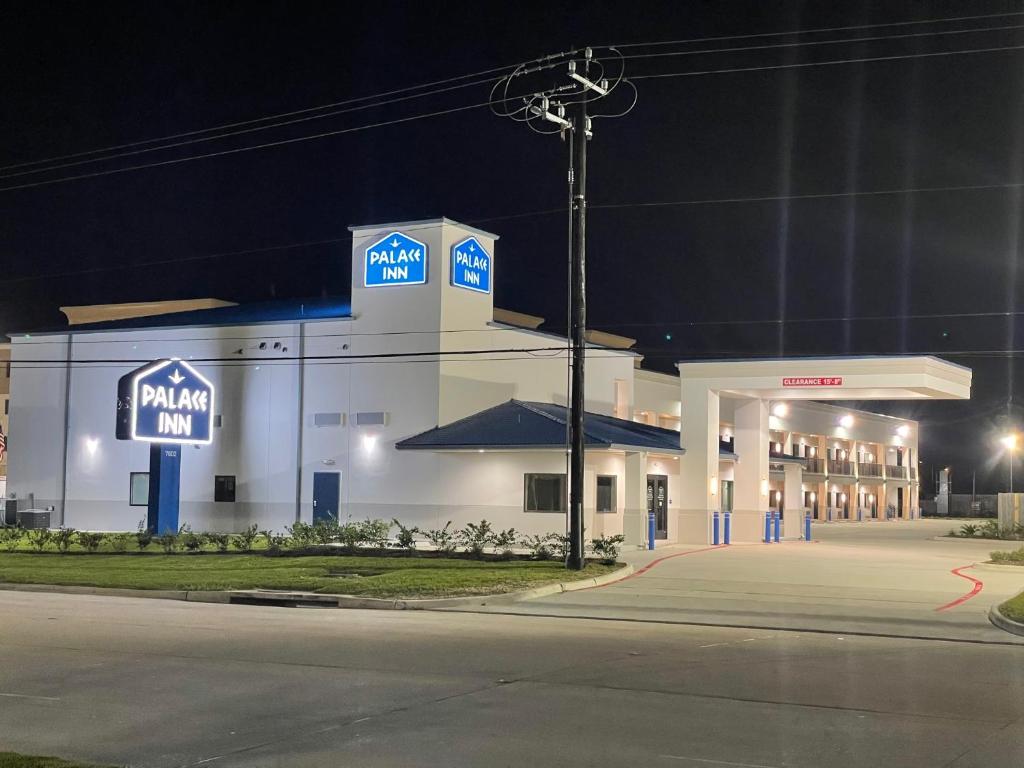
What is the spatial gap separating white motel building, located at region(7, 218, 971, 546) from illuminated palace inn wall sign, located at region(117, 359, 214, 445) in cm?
57

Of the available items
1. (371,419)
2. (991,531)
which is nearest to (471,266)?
(371,419)

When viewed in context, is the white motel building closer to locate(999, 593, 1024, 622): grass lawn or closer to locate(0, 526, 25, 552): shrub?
locate(0, 526, 25, 552): shrub

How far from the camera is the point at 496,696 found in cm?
1109

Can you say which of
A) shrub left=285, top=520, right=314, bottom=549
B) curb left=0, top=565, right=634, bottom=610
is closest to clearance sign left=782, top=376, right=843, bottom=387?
shrub left=285, top=520, right=314, bottom=549

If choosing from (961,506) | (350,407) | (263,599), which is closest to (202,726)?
(263,599)

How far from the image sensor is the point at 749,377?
41.0 meters

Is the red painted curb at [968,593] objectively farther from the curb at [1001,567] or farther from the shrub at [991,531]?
the shrub at [991,531]

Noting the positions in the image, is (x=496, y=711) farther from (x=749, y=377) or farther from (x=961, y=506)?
(x=961, y=506)

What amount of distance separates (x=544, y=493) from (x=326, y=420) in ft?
28.8

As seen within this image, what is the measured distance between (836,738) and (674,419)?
53282mm

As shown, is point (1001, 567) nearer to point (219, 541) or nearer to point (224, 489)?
point (219, 541)

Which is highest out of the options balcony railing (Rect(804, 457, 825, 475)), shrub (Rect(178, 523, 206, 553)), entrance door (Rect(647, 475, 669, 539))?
balcony railing (Rect(804, 457, 825, 475))

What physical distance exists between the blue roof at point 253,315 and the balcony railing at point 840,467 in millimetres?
44832

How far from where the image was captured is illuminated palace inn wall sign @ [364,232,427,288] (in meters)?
40.0
